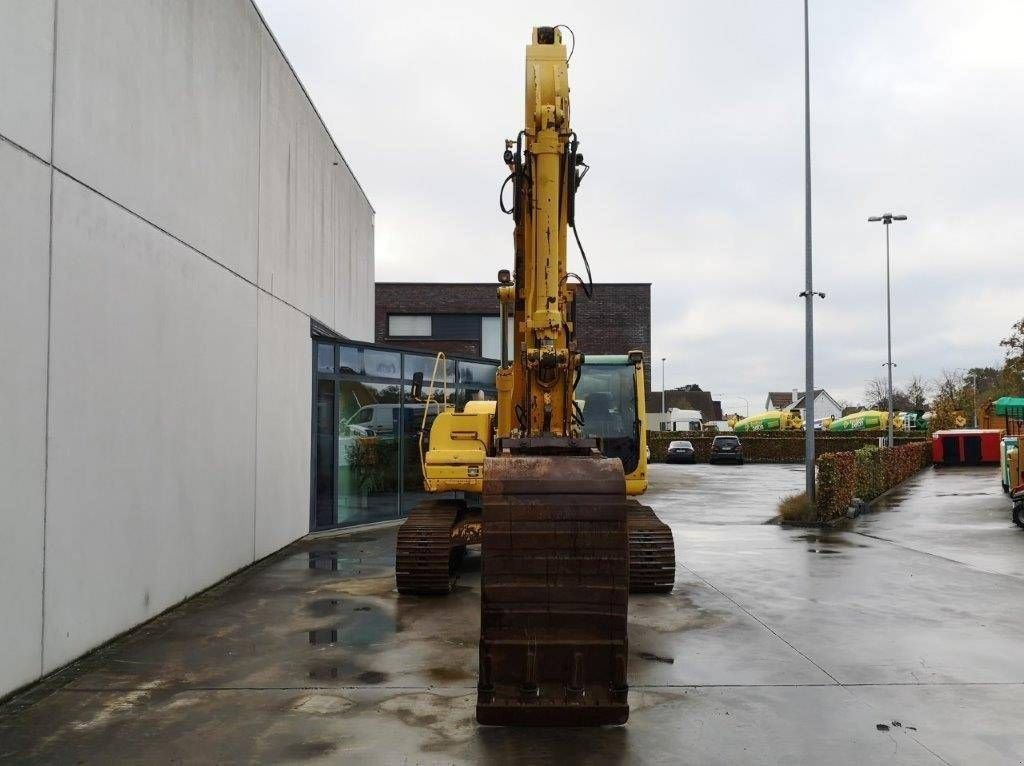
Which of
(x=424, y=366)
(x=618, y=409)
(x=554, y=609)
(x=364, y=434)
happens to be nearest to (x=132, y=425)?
(x=554, y=609)

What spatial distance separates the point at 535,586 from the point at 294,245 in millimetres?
Result: 10742

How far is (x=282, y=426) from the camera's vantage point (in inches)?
543

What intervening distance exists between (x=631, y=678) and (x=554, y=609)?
160 cm

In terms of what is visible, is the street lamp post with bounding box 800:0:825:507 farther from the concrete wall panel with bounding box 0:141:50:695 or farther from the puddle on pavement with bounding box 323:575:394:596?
the concrete wall panel with bounding box 0:141:50:695

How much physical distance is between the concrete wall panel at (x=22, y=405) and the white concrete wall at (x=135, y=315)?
0.02m

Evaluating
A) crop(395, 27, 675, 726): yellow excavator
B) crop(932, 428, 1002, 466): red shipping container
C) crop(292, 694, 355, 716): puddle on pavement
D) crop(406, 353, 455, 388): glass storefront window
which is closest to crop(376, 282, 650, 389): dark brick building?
crop(932, 428, 1002, 466): red shipping container

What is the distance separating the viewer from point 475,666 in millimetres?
7152

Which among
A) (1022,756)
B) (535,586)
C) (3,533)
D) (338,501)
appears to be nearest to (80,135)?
(3,533)

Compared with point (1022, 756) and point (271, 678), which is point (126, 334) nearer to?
point (271, 678)

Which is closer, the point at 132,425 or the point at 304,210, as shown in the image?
the point at 132,425

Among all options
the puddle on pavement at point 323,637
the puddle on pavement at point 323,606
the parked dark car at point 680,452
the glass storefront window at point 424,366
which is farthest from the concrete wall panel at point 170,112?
the parked dark car at point 680,452

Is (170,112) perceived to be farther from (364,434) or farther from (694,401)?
(694,401)

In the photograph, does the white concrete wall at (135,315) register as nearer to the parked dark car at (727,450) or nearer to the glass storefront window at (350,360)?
the glass storefront window at (350,360)

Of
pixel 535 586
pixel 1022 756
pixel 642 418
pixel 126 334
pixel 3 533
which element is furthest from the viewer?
pixel 642 418
